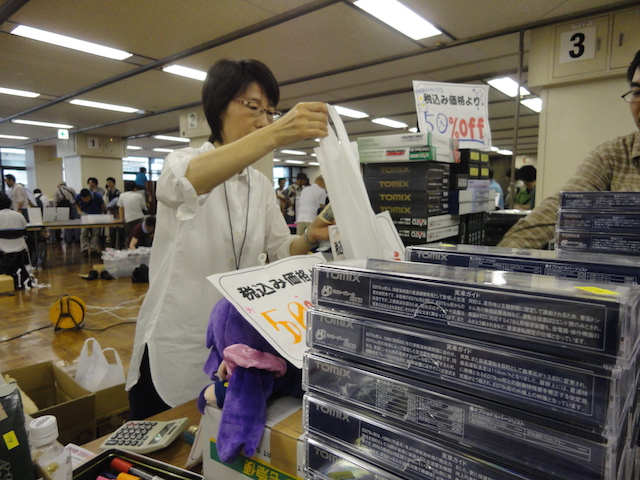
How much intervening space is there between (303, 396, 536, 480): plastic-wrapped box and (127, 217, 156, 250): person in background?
576cm

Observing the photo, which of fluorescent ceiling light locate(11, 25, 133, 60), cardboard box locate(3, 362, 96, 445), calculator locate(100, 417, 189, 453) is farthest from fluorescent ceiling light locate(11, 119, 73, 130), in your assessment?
calculator locate(100, 417, 189, 453)

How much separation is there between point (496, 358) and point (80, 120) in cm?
943

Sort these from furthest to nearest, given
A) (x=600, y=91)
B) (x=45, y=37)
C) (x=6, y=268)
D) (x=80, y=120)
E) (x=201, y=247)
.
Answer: (x=80, y=120) → (x=6, y=268) → (x=45, y=37) → (x=600, y=91) → (x=201, y=247)

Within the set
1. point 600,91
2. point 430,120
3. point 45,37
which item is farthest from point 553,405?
point 45,37

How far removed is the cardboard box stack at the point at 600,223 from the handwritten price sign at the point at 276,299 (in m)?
0.46

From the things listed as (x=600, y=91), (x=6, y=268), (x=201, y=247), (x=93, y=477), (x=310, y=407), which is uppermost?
(x=600, y=91)

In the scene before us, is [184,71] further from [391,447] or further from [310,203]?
[391,447]

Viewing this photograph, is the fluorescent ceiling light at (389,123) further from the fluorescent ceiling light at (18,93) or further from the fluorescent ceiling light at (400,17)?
the fluorescent ceiling light at (18,93)

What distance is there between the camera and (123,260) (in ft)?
19.0

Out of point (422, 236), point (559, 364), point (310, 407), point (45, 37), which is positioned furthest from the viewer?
point (45, 37)

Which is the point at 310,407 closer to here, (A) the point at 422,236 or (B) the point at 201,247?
(B) the point at 201,247

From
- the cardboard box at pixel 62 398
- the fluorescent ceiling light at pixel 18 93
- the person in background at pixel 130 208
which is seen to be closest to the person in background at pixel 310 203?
the person in background at pixel 130 208

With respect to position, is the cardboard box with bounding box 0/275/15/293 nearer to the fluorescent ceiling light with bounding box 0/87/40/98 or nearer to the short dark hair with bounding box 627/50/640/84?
the fluorescent ceiling light with bounding box 0/87/40/98

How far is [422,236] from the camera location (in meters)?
1.49
